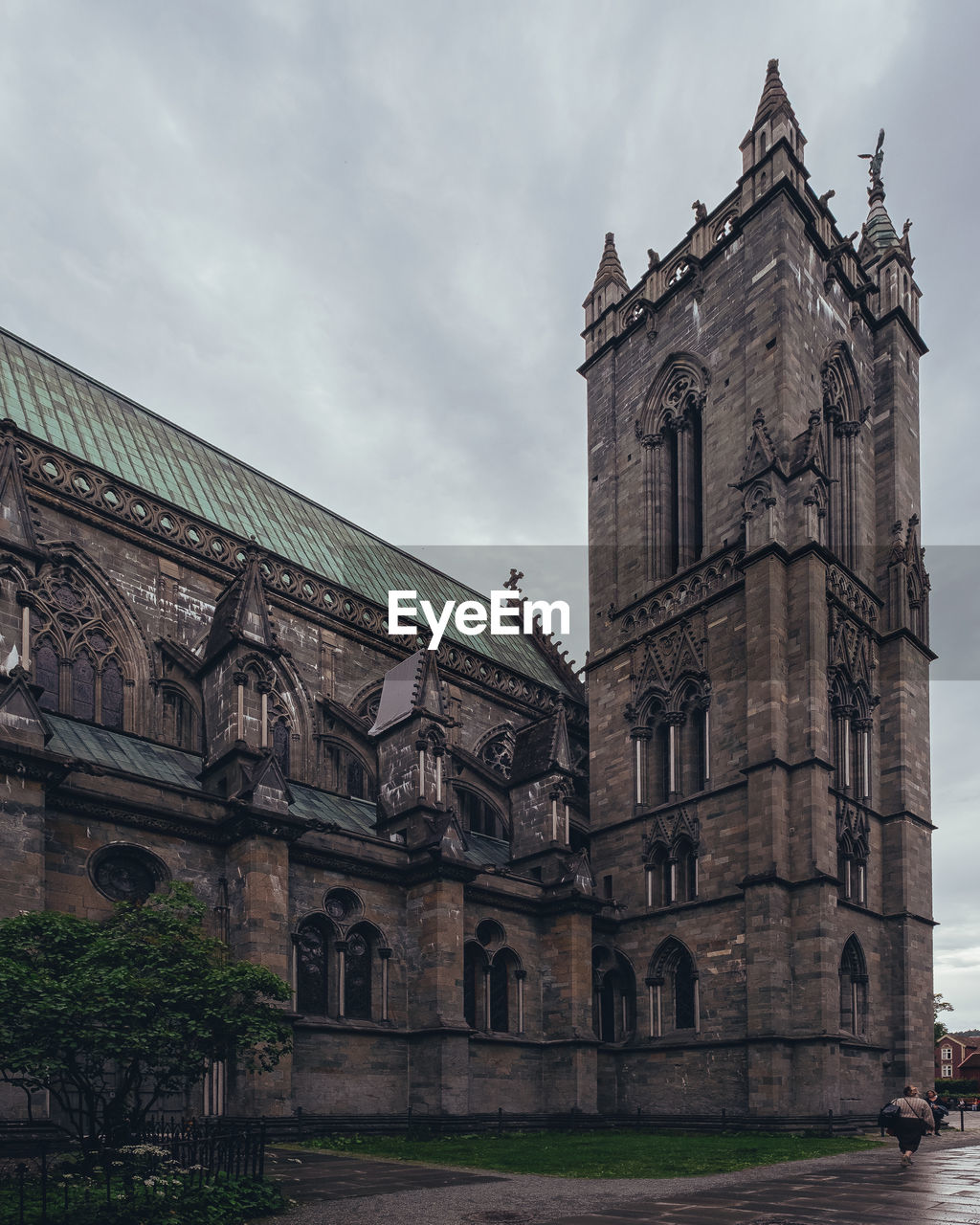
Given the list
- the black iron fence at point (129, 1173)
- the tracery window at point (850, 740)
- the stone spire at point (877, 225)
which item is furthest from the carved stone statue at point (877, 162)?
the black iron fence at point (129, 1173)

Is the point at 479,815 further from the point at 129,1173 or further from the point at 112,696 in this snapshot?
the point at 129,1173

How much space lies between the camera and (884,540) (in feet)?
125

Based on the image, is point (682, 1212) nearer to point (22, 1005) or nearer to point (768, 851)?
point (22, 1005)

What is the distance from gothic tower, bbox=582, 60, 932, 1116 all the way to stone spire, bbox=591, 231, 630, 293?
8.80ft

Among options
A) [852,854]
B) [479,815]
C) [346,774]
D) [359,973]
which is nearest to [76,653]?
[346,774]

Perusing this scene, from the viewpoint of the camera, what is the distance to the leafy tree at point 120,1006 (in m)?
12.9

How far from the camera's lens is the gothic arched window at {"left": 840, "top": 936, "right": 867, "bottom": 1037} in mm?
30516

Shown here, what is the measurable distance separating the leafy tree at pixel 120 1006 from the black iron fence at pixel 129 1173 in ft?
1.51

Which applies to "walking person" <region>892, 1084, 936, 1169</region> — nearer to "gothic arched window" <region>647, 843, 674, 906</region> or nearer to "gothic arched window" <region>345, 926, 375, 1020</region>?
"gothic arched window" <region>345, 926, 375, 1020</region>

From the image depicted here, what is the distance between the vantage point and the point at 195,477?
113ft

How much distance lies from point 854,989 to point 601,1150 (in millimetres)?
12309

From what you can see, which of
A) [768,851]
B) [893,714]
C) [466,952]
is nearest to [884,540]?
[893,714]

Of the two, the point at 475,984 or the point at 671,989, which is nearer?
the point at 475,984

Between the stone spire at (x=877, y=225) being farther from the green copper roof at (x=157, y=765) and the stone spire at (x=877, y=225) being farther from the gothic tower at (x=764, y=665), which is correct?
the green copper roof at (x=157, y=765)
